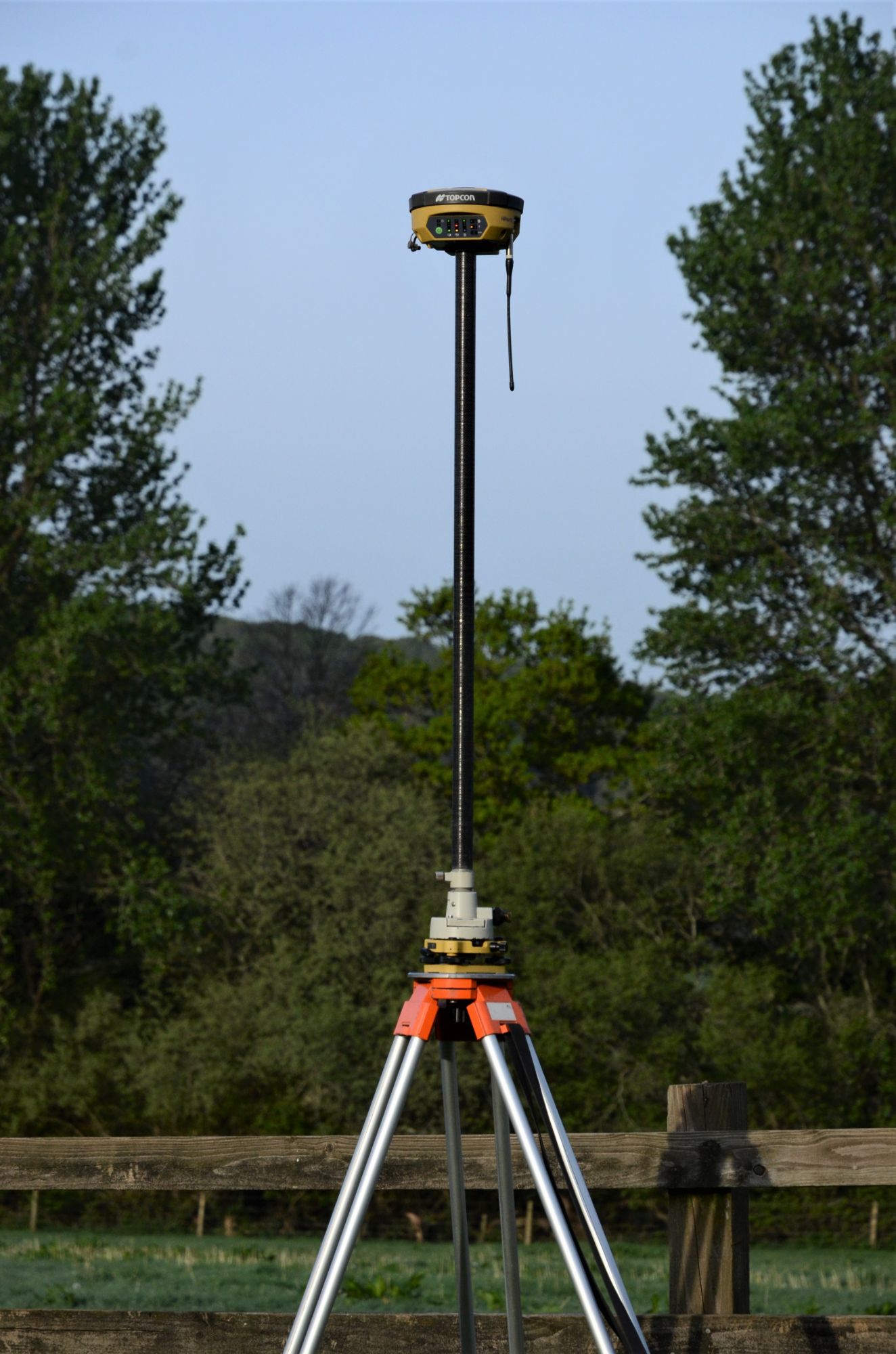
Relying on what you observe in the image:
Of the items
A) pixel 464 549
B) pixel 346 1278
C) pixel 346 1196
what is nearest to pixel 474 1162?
A: pixel 346 1196

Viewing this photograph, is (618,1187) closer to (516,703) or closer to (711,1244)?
(711,1244)

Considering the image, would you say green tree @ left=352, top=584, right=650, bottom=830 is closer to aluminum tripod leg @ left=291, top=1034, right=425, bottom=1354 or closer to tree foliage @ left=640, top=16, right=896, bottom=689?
tree foliage @ left=640, top=16, right=896, bottom=689

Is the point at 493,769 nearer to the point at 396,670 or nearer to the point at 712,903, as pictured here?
the point at 396,670

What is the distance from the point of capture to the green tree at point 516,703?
26547mm

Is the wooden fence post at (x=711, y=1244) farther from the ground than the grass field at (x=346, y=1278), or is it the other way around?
the wooden fence post at (x=711, y=1244)

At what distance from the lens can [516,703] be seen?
26.9 m

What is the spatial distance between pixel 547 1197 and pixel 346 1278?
657 centimetres

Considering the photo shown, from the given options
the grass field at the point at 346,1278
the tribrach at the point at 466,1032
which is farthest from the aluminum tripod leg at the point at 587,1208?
the grass field at the point at 346,1278

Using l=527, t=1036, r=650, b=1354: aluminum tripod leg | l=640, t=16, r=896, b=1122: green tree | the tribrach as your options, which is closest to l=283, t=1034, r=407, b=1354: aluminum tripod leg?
the tribrach

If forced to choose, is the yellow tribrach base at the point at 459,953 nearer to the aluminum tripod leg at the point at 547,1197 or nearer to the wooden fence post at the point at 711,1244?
the aluminum tripod leg at the point at 547,1197

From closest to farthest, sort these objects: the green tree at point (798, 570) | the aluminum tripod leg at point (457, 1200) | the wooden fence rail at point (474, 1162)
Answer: the aluminum tripod leg at point (457, 1200)
the wooden fence rail at point (474, 1162)
the green tree at point (798, 570)

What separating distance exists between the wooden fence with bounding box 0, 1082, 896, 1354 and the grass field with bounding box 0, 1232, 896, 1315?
1.75 m

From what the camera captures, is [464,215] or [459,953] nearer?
[459,953]

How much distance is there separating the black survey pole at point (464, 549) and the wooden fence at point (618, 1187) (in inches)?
38.8
